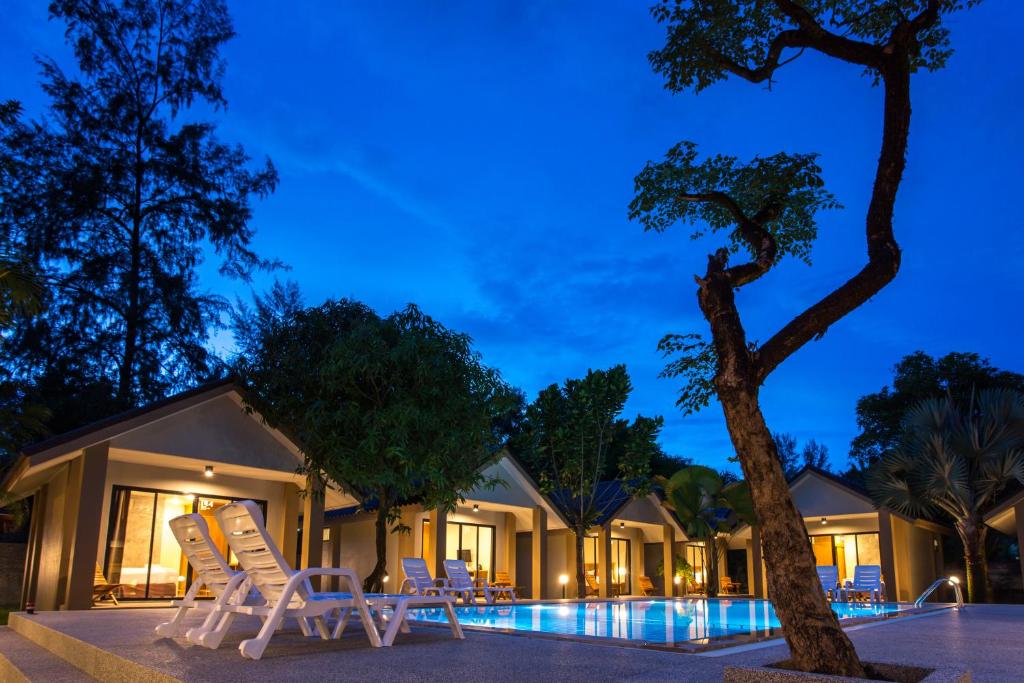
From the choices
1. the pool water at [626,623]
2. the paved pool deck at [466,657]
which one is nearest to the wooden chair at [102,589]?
the pool water at [626,623]

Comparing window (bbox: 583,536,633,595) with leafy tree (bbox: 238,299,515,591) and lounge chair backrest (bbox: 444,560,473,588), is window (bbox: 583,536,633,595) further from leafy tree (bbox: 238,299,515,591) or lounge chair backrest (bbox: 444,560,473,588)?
lounge chair backrest (bbox: 444,560,473,588)

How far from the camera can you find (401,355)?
48.9 feet

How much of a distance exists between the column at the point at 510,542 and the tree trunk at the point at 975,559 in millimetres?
12810

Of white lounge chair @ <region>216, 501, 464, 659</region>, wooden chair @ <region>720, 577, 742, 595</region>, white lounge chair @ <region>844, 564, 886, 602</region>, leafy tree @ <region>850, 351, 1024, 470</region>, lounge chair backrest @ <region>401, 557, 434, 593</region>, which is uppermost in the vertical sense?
leafy tree @ <region>850, 351, 1024, 470</region>

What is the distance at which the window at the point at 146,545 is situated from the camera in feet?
49.1

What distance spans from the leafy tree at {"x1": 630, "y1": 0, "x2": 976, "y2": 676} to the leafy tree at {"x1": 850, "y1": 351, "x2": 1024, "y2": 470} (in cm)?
3121

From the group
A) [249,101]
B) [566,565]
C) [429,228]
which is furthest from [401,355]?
[429,228]

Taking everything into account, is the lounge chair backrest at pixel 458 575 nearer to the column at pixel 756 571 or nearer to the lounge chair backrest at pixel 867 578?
the lounge chair backrest at pixel 867 578

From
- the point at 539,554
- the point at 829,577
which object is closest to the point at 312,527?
the point at 539,554

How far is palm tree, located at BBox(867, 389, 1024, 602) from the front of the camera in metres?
21.0

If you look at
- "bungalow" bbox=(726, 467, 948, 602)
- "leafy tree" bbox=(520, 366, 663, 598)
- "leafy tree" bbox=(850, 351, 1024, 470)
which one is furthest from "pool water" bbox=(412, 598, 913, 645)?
"leafy tree" bbox=(850, 351, 1024, 470)

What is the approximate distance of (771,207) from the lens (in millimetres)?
5754

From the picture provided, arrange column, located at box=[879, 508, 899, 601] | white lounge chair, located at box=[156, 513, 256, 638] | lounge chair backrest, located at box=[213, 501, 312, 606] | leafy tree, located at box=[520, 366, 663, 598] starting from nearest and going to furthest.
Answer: lounge chair backrest, located at box=[213, 501, 312, 606], white lounge chair, located at box=[156, 513, 256, 638], column, located at box=[879, 508, 899, 601], leafy tree, located at box=[520, 366, 663, 598]

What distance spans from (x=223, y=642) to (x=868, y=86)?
24.1 feet
